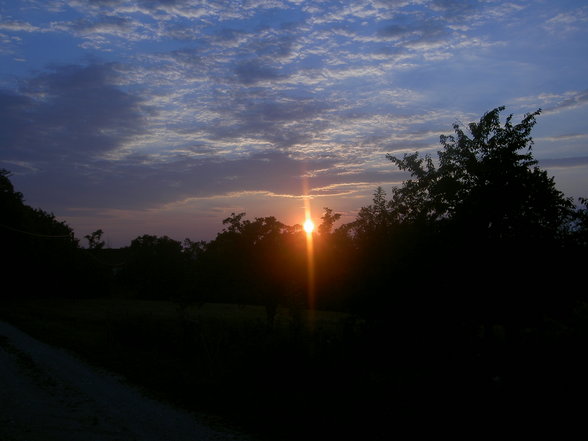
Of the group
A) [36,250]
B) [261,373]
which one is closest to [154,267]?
[36,250]

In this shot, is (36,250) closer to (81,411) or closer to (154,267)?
(154,267)

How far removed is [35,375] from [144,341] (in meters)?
5.49

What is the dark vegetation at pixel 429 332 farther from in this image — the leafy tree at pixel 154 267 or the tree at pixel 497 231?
the leafy tree at pixel 154 267

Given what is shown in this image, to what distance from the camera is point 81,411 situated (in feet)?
30.3

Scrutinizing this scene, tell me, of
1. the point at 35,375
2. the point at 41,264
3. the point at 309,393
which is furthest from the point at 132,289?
the point at 309,393

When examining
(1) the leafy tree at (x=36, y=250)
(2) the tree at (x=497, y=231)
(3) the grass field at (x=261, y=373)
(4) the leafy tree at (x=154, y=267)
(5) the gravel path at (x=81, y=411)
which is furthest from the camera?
(4) the leafy tree at (x=154, y=267)

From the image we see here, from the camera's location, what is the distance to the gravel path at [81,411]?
7836 mm

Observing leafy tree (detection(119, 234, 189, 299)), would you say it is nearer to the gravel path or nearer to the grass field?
the grass field

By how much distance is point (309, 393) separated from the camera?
9.73m

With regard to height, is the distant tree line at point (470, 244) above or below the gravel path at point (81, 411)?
above

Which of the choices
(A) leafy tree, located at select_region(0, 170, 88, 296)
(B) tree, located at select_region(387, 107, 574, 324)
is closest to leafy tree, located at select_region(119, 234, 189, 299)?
(A) leafy tree, located at select_region(0, 170, 88, 296)

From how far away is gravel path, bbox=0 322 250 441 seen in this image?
7.84 metres

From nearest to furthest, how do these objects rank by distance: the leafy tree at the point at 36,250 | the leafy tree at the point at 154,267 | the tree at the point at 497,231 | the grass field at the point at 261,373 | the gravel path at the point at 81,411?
1. the gravel path at the point at 81,411
2. the grass field at the point at 261,373
3. the tree at the point at 497,231
4. the leafy tree at the point at 36,250
5. the leafy tree at the point at 154,267

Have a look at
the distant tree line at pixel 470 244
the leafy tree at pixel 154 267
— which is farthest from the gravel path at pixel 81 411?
the leafy tree at pixel 154 267
